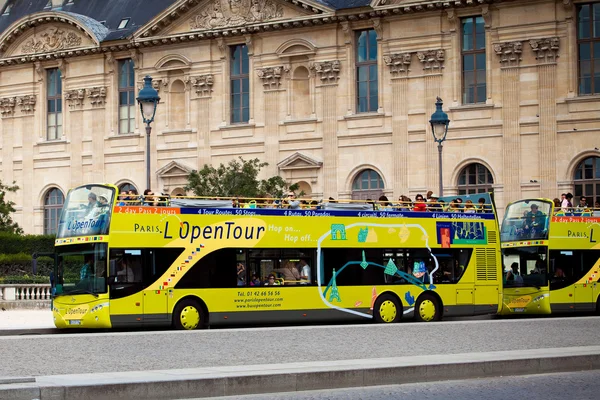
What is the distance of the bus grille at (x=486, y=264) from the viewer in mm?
33781

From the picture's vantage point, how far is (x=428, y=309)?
33.2m

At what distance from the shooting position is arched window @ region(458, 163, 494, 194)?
51.4 meters

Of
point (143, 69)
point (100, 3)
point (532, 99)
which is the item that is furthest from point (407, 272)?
point (100, 3)

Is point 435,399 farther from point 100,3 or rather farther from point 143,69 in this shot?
point 100,3

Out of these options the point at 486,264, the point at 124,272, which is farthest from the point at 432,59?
the point at 124,272

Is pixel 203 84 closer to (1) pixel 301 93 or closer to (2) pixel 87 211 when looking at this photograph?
(1) pixel 301 93

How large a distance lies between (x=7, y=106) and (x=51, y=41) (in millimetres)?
4131

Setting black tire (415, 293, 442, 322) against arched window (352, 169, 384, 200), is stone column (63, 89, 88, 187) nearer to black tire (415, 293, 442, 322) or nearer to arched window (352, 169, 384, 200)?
arched window (352, 169, 384, 200)

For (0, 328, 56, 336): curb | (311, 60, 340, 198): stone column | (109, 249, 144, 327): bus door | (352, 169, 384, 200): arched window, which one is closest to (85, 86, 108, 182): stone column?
(311, 60, 340, 198): stone column

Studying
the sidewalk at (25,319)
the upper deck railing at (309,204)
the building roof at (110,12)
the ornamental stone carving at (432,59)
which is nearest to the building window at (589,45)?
the ornamental stone carving at (432,59)

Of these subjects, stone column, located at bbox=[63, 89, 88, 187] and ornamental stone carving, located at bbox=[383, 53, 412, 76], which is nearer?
ornamental stone carving, located at bbox=[383, 53, 412, 76]

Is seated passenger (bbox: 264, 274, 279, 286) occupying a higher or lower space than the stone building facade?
lower

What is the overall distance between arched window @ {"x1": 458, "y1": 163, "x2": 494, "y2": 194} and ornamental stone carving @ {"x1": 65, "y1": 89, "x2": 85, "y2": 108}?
18915 mm

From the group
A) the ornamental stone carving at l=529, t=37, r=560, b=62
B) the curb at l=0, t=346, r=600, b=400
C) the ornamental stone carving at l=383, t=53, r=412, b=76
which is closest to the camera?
the curb at l=0, t=346, r=600, b=400
